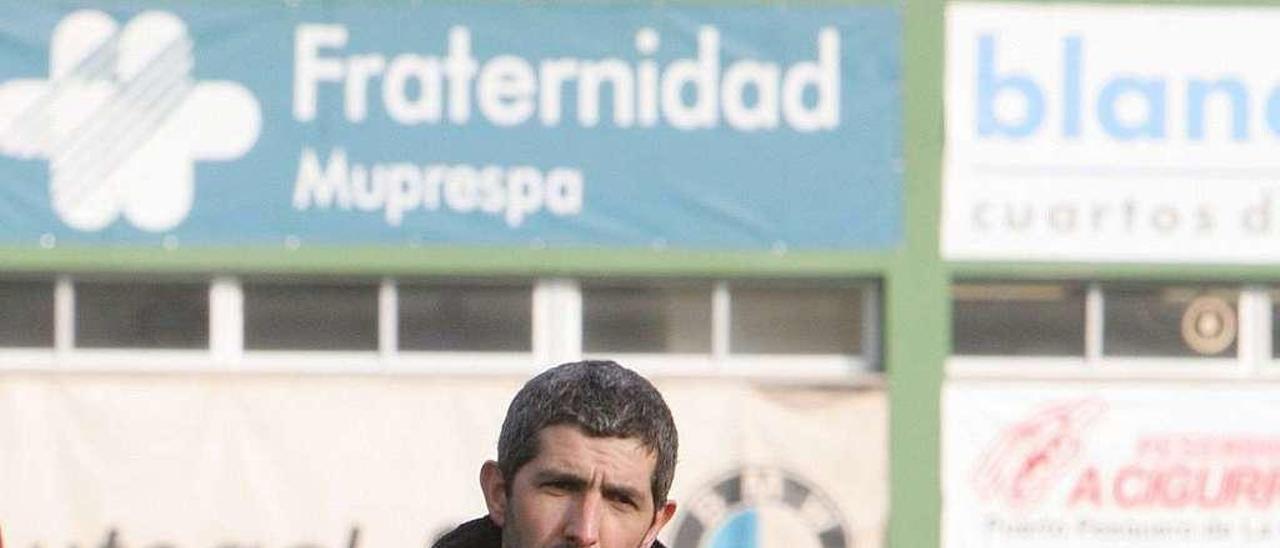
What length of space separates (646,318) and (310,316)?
4.28 feet

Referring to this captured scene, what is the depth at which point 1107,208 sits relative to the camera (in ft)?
36.8

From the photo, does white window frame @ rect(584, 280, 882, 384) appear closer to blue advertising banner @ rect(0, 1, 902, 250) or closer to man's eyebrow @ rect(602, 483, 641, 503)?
blue advertising banner @ rect(0, 1, 902, 250)

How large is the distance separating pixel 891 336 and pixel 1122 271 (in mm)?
927

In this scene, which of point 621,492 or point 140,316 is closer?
point 621,492

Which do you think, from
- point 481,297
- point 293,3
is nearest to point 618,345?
point 481,297

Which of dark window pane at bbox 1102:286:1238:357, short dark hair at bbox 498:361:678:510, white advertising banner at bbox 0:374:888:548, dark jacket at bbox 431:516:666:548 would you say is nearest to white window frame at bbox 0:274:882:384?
white advertising banner at bbox 0:374:888:548

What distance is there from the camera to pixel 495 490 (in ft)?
11.1

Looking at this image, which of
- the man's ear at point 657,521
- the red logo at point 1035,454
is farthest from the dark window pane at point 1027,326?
the man's ear at point 657,521

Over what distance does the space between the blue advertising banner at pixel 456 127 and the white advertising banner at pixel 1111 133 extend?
33cm

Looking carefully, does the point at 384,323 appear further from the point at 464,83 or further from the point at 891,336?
the point at 891,336

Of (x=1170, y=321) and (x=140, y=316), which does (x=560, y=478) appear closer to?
(x=140, y=316)

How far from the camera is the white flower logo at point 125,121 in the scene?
11078mm

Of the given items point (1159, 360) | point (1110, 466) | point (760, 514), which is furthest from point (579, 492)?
point (1159, 360)

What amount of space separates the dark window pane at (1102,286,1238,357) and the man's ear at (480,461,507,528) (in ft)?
26.9
